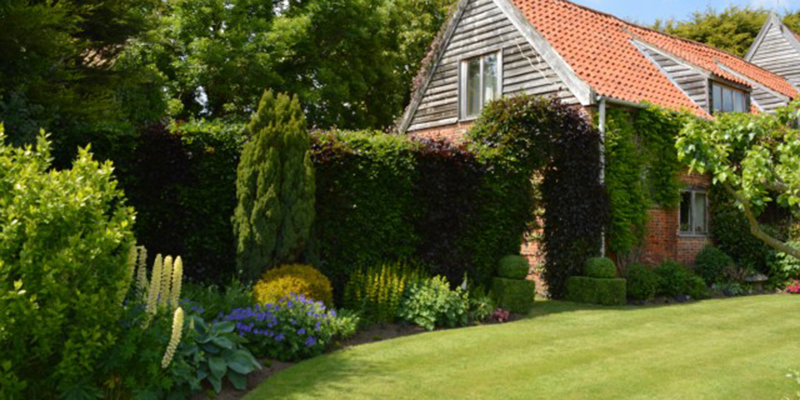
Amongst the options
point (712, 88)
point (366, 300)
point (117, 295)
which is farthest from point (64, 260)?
point (712, 88)

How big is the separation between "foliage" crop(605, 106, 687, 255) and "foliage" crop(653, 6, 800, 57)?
20.5 meters

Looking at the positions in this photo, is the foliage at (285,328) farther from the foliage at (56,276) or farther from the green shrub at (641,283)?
the green shrub at (641,283)

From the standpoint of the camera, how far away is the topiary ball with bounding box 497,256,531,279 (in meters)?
11.3

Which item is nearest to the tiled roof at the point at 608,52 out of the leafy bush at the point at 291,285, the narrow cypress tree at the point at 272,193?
the narrow cypress tree at the point at 272,193

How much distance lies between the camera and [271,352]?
283 inches

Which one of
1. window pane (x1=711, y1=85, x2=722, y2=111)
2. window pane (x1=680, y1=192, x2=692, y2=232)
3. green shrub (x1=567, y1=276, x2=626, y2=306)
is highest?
window pane (x1=711, y1=85, x2=722, y2=111)

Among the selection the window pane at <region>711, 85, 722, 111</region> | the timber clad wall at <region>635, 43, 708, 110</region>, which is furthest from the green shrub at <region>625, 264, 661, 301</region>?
the window pane at <region>711, 85, 722, 111</region>

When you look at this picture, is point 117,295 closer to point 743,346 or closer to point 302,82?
point 743,346

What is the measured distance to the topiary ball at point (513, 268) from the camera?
11.3 m

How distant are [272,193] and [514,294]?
15.4 feet

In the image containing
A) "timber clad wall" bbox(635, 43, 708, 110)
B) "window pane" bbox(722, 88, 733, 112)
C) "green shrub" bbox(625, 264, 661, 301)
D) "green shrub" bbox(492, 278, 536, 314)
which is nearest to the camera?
"green shrub" bbox(492, 278, 536, 314)

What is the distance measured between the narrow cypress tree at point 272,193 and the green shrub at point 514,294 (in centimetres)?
378

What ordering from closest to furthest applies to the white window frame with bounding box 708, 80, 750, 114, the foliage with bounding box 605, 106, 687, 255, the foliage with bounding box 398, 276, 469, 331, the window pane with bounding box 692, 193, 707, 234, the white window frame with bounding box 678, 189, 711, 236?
the foliage with bounding box 398, 276, 469, 331 → the foliage with bounding box 605, 106, 687, 255 → the white window frame with bounding box 678, 189, 711, 236 → the window pane with bounding box 692, 193, 707, 234 → the white window frame with bounding box 708, 80, 750, 114

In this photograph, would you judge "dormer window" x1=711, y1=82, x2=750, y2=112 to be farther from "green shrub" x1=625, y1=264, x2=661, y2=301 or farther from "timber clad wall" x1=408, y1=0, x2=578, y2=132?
"green shrub" x1=625, y1=264, x2=661, y2=301
